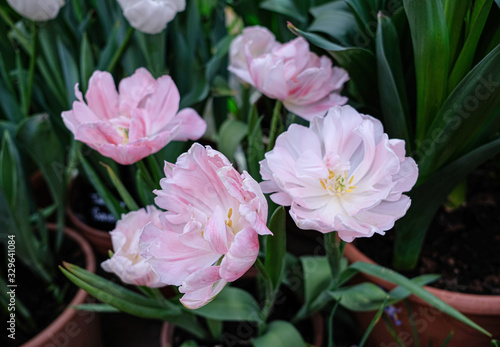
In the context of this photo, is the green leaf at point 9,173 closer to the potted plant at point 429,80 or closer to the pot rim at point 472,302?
the potted plant at point 429,80

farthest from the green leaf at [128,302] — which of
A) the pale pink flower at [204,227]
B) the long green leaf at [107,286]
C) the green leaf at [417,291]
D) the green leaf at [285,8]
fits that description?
the green leaf at [285,8]

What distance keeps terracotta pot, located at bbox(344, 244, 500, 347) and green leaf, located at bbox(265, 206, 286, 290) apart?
0.16 m

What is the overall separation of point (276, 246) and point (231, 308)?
0.14 meters

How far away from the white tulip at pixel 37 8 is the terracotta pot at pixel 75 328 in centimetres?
35

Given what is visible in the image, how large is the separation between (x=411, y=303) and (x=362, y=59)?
0.32 meters

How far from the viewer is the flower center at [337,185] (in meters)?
0.49

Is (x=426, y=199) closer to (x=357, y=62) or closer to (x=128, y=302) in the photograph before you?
(x=357, y=62)

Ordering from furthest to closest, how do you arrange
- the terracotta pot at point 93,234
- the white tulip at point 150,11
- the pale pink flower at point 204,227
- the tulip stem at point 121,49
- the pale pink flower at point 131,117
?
the terracotta pot at point 93,234
the tulip stem at point 121,49
the white tulip at point 150,11
the pale pink flower at point 131,117
the pale pink flower at point 204,227

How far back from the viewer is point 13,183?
70 centimetres

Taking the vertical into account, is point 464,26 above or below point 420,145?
above

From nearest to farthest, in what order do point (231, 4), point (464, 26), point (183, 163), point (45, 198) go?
point (183, 163) → point (464, 26) → point (231, 4) → point (45, 198)

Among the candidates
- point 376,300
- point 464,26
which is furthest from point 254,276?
point 464,26

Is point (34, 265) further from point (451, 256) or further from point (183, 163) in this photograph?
point (451, 256)

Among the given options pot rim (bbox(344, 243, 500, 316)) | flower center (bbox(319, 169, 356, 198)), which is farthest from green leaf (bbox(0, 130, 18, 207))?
pot rim (bbox(344, 243, 500, 316))
